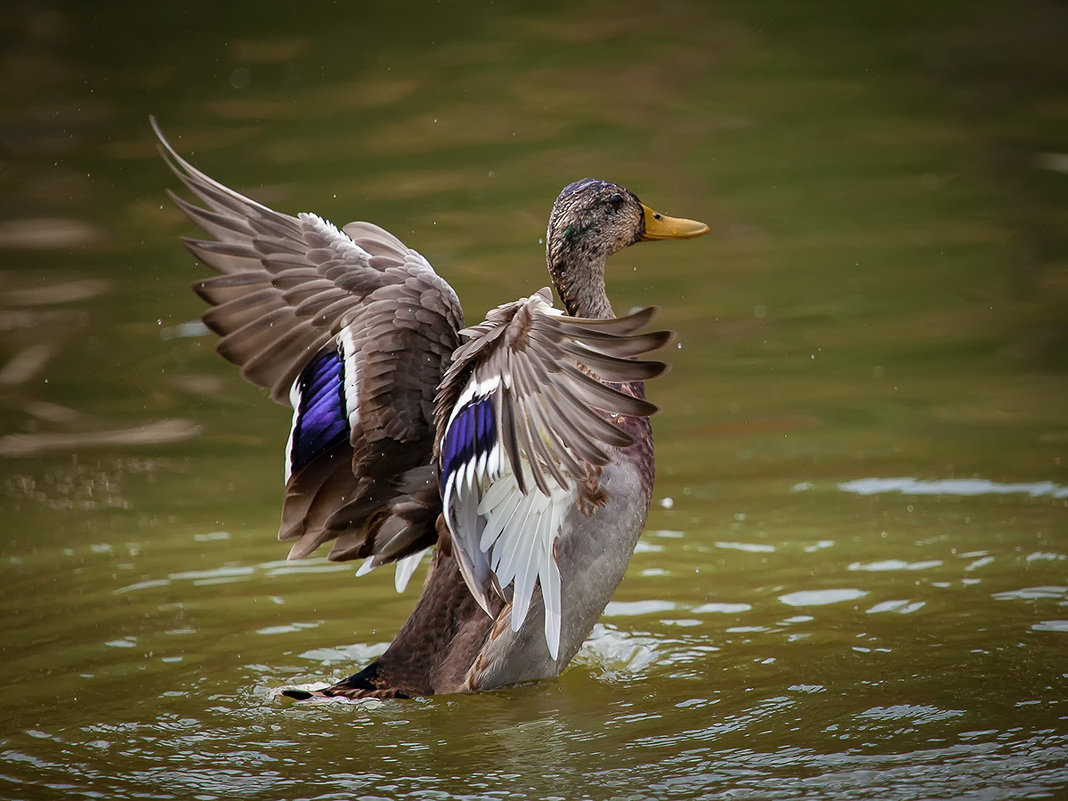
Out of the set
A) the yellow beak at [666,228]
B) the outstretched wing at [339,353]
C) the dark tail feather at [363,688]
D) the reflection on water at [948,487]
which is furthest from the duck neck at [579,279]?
the reflection on water at [948,487]

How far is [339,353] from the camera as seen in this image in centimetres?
555

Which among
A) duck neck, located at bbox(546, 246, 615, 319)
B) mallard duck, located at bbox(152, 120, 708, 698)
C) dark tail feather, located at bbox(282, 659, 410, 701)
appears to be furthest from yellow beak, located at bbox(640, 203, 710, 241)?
dark tail feather, located at bbox(282, 659, 410, 701)

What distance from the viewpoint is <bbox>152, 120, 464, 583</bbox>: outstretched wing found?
5332 millimetres

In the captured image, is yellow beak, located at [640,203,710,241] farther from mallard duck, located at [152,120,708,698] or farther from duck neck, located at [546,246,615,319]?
duck neck, located at [546,246,615,319]

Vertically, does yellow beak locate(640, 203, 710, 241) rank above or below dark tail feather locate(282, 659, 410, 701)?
above

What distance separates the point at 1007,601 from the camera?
Answer: 5762 millimetres

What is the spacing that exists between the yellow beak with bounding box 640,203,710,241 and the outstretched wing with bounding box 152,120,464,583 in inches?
36.9

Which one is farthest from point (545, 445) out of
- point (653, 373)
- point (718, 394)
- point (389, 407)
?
point (718, 394)

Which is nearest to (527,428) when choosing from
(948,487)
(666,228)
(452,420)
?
(452,420)

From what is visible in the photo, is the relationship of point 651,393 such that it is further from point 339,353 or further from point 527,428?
point 527,428

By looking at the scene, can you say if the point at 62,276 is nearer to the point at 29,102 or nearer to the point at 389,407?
the point at 29,102

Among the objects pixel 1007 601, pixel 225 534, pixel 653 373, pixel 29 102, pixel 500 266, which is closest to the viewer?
pixel 653 373

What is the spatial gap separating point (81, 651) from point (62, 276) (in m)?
4.66

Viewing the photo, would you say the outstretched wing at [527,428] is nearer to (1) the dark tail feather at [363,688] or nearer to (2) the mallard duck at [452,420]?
(2) the mallard duck at [452,420]
